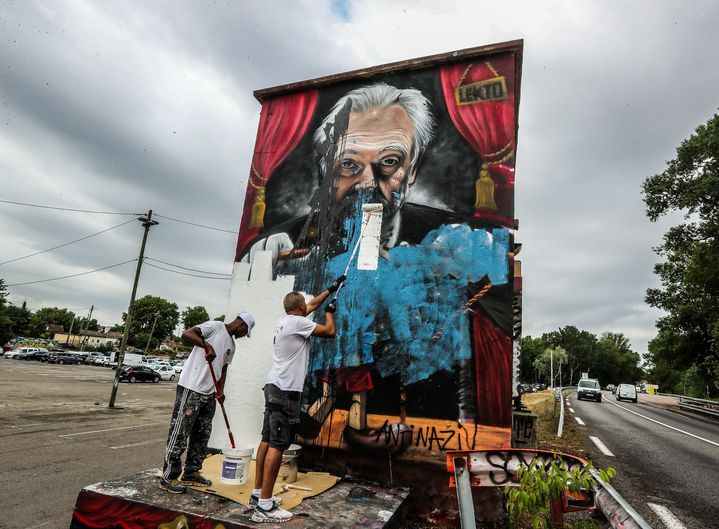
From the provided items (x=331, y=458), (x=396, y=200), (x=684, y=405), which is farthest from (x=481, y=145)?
(x=684, y=405)

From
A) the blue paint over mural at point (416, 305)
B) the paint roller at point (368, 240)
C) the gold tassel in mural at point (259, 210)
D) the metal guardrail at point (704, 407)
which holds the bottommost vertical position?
the metal guardrail at point (704, 407)

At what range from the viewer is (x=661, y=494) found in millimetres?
6289

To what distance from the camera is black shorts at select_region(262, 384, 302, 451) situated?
3572mm

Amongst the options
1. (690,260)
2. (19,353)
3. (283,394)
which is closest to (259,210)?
(283,394)

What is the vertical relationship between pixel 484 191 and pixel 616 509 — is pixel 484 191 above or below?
above

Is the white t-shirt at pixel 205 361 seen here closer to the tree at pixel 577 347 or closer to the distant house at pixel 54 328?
the tree at pixel 577 347

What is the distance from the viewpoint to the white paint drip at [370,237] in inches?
218

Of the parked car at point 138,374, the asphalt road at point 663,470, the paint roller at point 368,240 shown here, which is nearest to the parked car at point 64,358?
the parked car at point 138,374

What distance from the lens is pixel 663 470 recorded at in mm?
8062

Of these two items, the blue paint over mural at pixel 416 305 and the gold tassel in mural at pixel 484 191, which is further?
the gold tassel in mural at pixel 484 191

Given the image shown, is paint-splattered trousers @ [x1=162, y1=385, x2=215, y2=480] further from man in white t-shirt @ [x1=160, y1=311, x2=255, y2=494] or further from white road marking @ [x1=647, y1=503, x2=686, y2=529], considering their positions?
white road marking @ [x1=647, y1=503, x2=686, y2=529]

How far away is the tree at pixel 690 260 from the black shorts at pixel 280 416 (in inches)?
914

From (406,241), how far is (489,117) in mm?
2088

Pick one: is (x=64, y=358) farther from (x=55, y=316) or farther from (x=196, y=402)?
(x=55, y=316)
